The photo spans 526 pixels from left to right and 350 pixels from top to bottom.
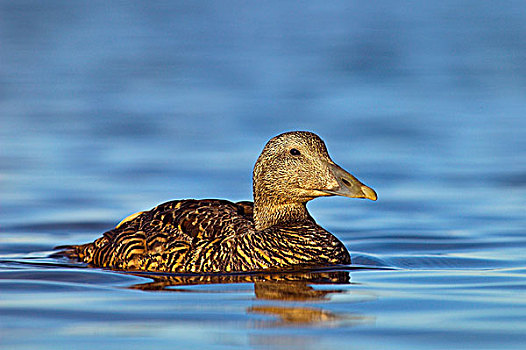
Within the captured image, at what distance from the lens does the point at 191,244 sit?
9719mm

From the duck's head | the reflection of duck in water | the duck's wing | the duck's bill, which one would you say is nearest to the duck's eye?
the duck's head

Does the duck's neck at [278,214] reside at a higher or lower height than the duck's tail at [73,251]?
higher

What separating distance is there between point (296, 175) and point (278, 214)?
409mm

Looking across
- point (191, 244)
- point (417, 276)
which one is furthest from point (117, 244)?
point (417, 276)

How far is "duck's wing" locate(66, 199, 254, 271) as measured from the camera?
9711 mm

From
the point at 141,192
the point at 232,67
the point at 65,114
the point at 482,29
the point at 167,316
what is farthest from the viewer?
the point at 482,29

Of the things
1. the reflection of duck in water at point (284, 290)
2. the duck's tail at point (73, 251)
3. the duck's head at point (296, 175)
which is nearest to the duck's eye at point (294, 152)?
the duck's head at point (296, 175)

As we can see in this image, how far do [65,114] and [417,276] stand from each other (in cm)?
1225

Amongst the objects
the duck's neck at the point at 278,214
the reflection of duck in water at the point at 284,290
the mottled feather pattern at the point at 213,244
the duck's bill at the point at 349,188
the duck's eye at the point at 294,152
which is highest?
the duck's eye at the point at 294,152

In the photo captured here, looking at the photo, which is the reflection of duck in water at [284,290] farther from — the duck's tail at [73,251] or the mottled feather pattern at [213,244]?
the duck's tail at [73,251]

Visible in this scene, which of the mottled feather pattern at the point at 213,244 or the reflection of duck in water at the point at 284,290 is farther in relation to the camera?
the mottled feather pattern at the point at 213,244

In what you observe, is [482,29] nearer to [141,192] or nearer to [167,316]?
[141,192]

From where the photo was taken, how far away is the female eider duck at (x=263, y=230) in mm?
9523

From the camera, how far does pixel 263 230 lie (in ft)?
32.1
